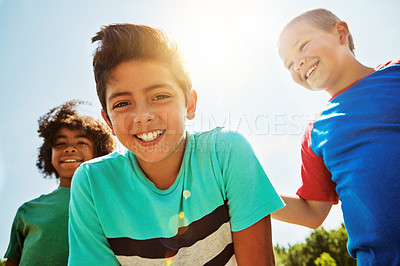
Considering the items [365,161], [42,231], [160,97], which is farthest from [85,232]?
[365,161]

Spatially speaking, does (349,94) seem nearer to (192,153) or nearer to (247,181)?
(247,181)

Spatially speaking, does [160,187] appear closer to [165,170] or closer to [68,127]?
[165,170]

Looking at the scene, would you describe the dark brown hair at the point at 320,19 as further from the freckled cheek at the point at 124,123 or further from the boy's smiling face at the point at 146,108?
the freckled cheek at the point at 124,123

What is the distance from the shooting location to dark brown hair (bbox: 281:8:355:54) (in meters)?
2.42

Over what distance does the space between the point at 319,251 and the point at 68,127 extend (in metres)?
6.48

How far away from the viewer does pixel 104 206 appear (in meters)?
1.79

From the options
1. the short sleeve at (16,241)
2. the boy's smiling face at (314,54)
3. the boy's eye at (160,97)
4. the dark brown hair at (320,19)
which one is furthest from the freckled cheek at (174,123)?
the short sleeve at (16,241)

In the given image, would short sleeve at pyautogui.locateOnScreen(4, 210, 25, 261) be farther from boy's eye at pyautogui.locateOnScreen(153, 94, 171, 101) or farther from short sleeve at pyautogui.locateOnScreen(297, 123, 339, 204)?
short sleeve at pyautogui.locateOnScreen(297, 123, 339, 204)

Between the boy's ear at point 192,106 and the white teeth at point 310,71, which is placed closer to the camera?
the boy's ear at point 192,106

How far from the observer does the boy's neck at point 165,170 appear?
75.5 inches

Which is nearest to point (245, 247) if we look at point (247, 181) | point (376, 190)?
point (247, 181)

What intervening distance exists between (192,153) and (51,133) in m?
2.55

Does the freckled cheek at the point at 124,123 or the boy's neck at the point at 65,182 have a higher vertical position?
the freckled cheek at the point at 124,123

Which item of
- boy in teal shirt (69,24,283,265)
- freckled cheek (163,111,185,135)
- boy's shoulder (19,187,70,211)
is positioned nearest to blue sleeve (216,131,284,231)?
boy in teal shirt (69,24,283,265)
